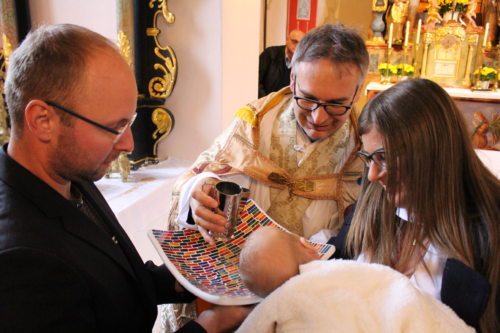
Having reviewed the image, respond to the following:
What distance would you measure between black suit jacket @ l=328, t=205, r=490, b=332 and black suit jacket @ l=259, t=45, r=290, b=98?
144 inches

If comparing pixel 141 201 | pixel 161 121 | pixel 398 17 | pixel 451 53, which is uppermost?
pixel 398 17

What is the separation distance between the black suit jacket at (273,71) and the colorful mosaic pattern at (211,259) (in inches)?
123

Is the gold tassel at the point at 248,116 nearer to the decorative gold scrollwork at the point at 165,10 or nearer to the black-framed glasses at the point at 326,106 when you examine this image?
the black-framed glasses at the point at 326,106

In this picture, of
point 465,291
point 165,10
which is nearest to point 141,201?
point 165,10

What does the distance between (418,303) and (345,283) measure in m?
0.17

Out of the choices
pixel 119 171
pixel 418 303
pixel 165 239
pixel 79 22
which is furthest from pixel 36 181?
pixel 79 22

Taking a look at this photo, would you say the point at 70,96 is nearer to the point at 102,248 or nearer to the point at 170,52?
the point at 102,248

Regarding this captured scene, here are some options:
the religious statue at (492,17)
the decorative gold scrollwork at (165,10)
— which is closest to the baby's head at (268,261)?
the decorative gold scrollwork at (165,10)

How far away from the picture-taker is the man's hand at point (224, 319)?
1.25 metres

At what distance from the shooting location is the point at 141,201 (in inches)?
103

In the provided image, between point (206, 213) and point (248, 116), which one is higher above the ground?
point (248, 116)

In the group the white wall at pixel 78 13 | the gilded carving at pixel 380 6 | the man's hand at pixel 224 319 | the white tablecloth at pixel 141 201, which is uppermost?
the gilded carving at pixel 380 6

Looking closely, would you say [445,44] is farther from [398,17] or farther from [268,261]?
[268,261]

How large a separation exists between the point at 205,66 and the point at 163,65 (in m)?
0.31
